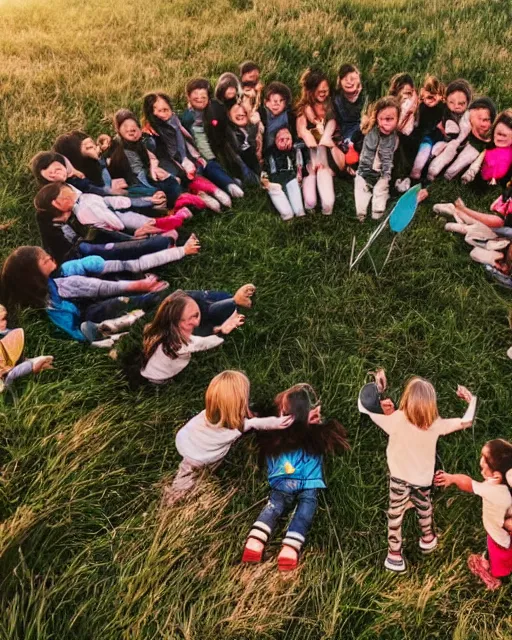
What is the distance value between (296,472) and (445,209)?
3.76m

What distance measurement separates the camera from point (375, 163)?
6.47 m

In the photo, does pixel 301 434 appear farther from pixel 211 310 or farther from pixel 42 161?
pixel 42 161

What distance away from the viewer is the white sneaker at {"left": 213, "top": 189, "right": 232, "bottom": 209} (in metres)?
6.54

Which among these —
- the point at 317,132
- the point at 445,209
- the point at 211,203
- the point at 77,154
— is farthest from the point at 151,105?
the point at 445,209

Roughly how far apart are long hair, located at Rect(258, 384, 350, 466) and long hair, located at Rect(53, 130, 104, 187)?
3.45 meters

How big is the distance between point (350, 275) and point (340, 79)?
2.78 meters

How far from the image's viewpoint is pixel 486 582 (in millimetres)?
3596

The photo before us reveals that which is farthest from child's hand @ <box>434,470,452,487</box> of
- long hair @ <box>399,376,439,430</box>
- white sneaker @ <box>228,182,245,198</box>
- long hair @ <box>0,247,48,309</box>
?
white sneaker @ <box>228,182,245,198</box>

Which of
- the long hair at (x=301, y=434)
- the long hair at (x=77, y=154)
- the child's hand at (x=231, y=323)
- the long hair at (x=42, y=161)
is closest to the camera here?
the long hair at (x=301, y=434)

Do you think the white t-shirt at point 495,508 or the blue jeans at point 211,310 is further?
the blue jeans at point 211,310

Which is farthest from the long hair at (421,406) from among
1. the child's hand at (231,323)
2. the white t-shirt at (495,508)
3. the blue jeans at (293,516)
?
the child's hand at (231,323)

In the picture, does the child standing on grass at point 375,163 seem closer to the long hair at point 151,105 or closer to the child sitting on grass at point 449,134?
the child sitting on grass at point 449,134

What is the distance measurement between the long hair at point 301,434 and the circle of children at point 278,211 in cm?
1

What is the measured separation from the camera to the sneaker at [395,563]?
3.70 meters
